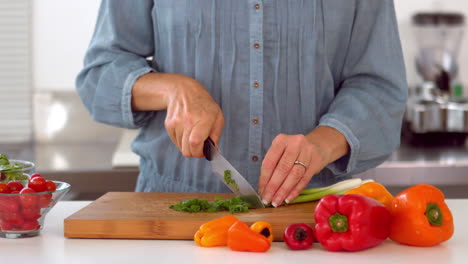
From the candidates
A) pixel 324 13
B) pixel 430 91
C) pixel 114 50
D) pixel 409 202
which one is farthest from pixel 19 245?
pixel 430 91

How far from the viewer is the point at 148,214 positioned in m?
1.33

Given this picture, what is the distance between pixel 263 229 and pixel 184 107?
1.08 ft

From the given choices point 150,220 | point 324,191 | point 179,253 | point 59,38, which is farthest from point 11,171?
point 59,38

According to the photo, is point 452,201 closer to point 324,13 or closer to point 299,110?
point 299,110

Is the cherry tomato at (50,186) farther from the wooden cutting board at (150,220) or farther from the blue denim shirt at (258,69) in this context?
the blue denim shirt at (258,69)

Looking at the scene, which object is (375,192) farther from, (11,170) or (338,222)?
(11,170)

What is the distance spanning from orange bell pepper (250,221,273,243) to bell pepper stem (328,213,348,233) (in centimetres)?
10

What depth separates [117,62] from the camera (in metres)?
1.59

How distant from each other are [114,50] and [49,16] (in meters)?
1.62

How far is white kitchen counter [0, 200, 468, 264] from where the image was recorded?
113 cm

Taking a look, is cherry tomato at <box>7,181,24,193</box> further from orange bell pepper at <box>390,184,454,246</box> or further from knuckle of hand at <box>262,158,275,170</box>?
orange bell pepper at <box>390,184,454,246</box>

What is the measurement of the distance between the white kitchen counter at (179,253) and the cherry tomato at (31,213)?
0.04 meters

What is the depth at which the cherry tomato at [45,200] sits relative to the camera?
4.07 feet

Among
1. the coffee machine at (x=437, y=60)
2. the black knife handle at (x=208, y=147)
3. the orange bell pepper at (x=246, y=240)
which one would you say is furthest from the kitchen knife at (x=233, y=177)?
the coffee machine at (x=437, y=60)
